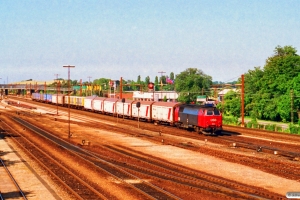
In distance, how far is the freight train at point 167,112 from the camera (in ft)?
165

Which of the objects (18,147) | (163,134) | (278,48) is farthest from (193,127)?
(278,48)

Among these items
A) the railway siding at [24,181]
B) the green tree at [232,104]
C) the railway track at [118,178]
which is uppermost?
the green tree at [232,104]

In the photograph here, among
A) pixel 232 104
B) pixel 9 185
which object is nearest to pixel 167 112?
pixel 9 185

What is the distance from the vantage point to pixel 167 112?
63.7 metres

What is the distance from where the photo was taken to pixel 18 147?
4403 cm

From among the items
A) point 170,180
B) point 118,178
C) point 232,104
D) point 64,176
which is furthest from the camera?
point 232,104

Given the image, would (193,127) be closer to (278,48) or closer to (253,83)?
(253,83)

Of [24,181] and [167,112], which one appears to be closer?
[24,181]

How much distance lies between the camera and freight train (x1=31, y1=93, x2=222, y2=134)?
50281mm

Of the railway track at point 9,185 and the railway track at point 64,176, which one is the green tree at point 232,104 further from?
the railway track at point 9,185

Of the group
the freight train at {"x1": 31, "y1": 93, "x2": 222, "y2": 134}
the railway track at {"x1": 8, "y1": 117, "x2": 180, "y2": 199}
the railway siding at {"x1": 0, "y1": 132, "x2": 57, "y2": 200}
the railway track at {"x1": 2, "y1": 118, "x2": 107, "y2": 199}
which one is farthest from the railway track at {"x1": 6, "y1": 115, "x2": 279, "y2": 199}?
the freight train at {"x1": 31, "y1": 93, "x2": 222, "y2": 134}

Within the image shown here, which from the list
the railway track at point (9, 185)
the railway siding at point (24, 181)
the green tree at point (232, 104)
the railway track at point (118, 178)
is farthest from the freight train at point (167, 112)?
the green tree at point (232, 104)

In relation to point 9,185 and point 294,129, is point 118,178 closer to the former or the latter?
point 9,185

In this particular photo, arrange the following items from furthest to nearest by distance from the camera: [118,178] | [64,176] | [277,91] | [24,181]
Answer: [277,91] < [64,176] < [24,181] < [118,178]
